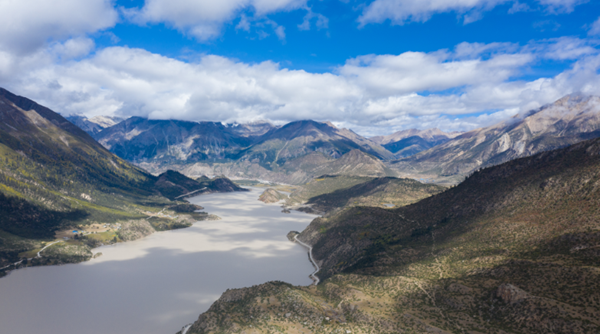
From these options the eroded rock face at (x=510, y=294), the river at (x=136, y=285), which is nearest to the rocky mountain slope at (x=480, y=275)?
the eroded rock face at (x=510, y=294)

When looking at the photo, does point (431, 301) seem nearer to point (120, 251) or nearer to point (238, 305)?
point (238, 305)

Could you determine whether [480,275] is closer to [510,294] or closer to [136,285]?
[510,294]

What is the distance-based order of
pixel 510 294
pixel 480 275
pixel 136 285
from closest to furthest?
pixel 510 294 < pixel 480 275 < pixel 136 285

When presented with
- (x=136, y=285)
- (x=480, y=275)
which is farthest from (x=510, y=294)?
(x=136, y=285)

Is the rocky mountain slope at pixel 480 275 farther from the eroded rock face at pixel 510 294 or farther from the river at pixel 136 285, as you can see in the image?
the river at pixel 136 285

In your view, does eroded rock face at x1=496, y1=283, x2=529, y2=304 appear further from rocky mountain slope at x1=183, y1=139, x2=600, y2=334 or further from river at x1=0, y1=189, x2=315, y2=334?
river at x1=0, y1=189, x2=315, y2=334

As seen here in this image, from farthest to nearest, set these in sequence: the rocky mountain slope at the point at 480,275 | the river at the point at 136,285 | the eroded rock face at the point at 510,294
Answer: the river at the point at 136,285, the eroded rock face at the point at 510,294, the rocky mountain slope at the point at 480,275
